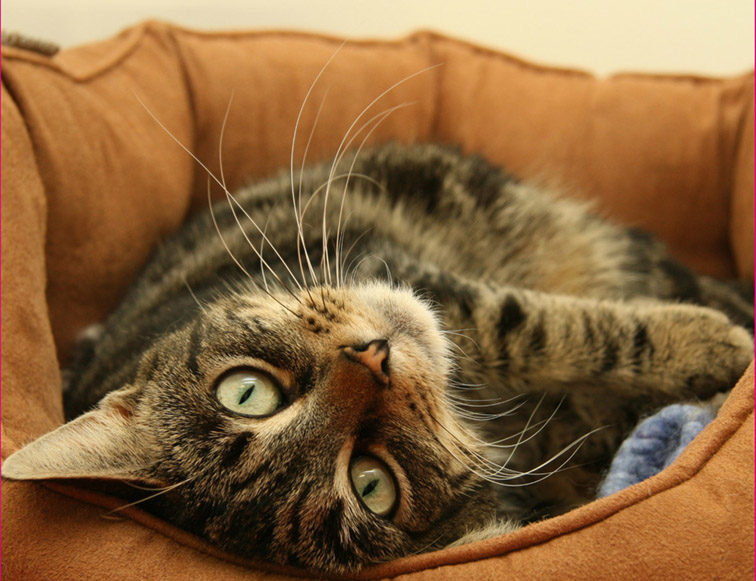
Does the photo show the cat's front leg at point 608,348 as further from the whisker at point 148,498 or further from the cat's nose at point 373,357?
the whisker at point 148,498

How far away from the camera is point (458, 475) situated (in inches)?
35.2

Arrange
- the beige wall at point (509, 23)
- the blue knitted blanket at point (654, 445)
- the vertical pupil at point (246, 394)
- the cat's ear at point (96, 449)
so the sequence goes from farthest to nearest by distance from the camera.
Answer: the beige wall at point (509, 23), the blue knitted blanket at point (654, 445), the vertical pupil at point (246, 394), the cat's ear at point (96, 449)

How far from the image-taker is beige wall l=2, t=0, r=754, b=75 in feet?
6.67

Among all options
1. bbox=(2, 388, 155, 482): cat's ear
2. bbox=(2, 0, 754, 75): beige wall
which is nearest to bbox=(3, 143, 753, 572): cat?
bbox=(2, 388, 155, 482): cat's ear

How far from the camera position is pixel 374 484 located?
84 cm

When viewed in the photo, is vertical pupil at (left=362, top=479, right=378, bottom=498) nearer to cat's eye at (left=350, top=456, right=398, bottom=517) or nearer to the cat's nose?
cat's eye at (left=350, top=456, right=398, bottom=517)

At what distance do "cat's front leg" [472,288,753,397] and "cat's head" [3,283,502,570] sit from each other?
0.56 ft

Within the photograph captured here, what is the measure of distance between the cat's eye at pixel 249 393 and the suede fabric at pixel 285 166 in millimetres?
171

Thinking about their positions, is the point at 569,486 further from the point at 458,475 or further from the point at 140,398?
the point at 140,398

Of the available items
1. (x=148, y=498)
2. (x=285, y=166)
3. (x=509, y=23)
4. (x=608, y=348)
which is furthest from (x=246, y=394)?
(x=509, y=23)

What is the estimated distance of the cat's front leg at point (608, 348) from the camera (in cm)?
103

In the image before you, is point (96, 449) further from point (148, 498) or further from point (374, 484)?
point (374, 484)

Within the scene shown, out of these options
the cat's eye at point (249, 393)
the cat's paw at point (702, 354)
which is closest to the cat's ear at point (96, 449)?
the cat's eye at point (249, 393)

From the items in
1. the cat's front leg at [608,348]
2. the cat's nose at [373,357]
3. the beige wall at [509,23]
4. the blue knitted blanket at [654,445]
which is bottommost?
the blue knitted blanket at [654,445]
